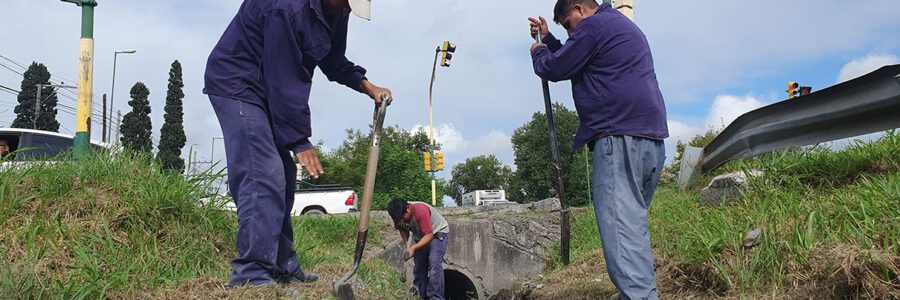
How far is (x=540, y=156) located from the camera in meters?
47.3

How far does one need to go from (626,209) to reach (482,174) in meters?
69.6

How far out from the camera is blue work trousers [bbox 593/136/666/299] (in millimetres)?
2584

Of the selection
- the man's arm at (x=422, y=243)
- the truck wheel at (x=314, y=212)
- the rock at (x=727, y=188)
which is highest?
the rock at (x=727, y=188)

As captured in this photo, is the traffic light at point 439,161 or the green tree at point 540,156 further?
the green tree at point 540,156

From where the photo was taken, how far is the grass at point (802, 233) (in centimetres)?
247

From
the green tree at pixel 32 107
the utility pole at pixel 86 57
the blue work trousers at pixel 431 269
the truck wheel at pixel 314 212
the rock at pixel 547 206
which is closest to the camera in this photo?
the blue work trousers at pixel 431 269

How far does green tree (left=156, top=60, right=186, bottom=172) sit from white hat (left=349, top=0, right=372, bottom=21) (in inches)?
1598

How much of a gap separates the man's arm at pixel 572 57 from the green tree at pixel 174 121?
1610 inches

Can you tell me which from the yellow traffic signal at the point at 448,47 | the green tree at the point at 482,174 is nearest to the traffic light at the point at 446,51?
the yellow traffic signal at the point at 448,47

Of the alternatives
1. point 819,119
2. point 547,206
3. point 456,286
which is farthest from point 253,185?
point 456,286

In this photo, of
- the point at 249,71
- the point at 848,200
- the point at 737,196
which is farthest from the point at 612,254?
the point at 737,196

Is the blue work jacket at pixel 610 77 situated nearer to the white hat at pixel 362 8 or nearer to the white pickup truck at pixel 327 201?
the white hat at pixel 362 8

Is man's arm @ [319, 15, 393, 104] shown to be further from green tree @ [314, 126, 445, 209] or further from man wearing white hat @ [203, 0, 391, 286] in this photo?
green tree @ [314, 126, 445, 209]

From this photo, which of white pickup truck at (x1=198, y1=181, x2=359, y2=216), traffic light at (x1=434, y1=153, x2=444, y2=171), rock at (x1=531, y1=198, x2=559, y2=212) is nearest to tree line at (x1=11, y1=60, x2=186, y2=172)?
traffic light at (x1=434, y1=153, x2=444, y2=171)
